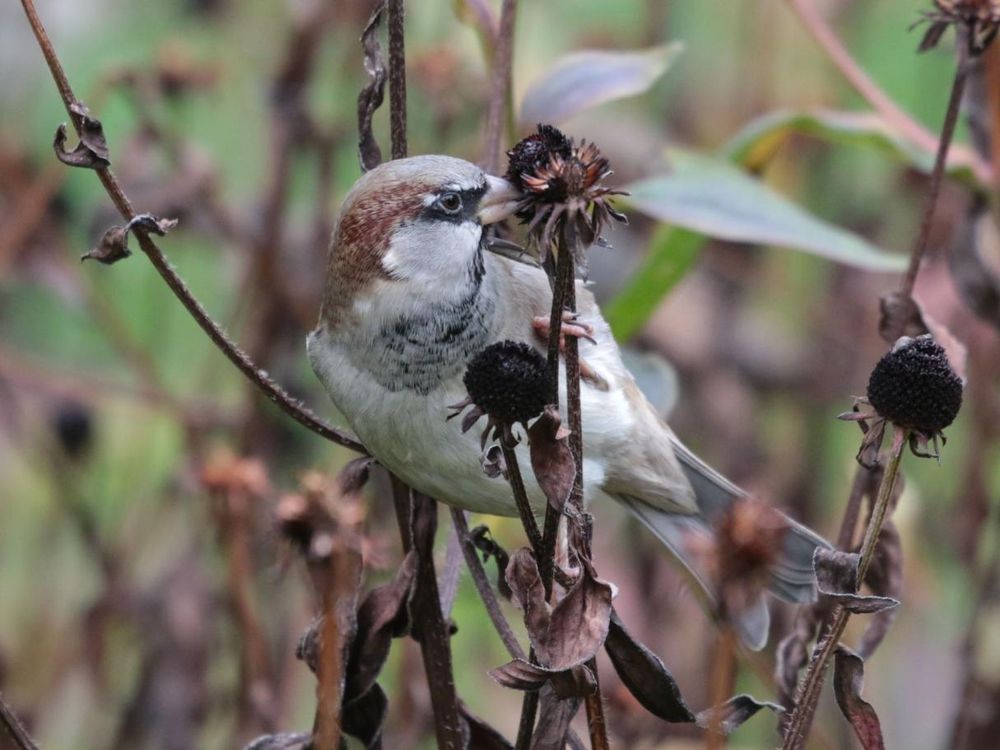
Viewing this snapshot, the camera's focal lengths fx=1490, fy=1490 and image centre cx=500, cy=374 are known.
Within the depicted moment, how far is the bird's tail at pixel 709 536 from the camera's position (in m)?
2.15

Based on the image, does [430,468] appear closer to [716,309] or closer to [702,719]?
[702,719]

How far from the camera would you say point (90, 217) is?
137 inches

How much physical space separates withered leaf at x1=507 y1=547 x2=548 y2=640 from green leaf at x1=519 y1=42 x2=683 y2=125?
0.92m

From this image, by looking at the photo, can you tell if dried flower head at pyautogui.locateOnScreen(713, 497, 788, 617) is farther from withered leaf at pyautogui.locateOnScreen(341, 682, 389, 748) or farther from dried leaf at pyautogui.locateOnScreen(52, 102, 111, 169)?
dried leaf at pyautogui.locateOnScreen(52, 102, 111, 169)

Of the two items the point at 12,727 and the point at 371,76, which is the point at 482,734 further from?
the point at 371,76

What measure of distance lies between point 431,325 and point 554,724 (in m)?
0.66

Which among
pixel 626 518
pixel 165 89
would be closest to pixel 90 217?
pixel 165 89

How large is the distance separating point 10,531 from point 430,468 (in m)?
2.51

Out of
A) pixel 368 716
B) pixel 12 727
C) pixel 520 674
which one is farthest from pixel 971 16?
pixel 12 727

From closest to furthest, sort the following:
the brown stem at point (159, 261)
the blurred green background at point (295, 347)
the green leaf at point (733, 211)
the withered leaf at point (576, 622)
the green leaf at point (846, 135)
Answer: the withered leaf at point (576, 622), the brown stem at point (159, 261), the green leaf at point (733, 211), the green leaf at point (846, 135), the blurred green background at point (295, 347)

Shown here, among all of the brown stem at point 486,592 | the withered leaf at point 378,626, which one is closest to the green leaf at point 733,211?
the brown stem at point 486,592

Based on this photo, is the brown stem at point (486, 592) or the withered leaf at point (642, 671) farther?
the brown stem at point (486, 592)

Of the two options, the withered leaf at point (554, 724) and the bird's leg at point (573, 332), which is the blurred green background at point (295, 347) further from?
the withered leaf at point (554, 724)

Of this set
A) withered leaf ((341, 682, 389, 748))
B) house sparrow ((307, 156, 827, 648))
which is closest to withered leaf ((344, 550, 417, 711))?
withered leaf ((341, 682, 389, 748))
